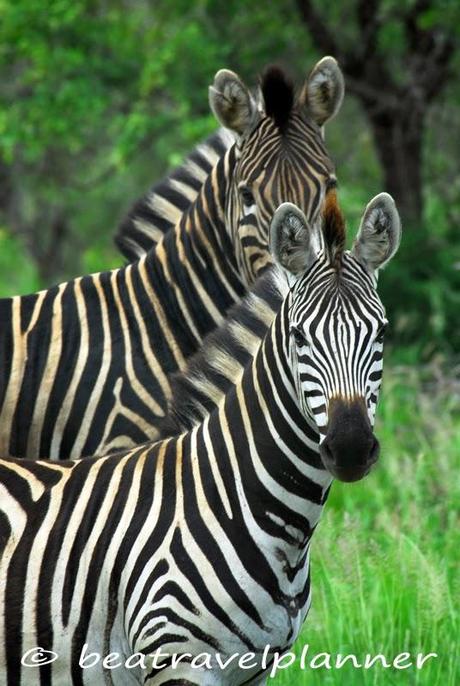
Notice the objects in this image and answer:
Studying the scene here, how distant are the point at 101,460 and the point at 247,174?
2.12 meters

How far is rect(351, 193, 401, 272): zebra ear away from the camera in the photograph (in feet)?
15.2

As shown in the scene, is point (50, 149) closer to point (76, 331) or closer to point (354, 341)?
point (76, 331)

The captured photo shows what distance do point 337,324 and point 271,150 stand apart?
2336 millimetres

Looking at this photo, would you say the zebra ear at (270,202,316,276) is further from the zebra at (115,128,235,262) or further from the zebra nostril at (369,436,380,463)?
the zebra at (115,128,235,262)

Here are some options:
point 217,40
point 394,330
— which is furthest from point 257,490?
point 217,40

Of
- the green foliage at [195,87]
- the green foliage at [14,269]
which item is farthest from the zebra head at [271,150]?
the green foliage at [14,269]

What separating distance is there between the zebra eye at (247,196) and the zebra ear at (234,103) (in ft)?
1.31

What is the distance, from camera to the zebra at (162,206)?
7.11 meters

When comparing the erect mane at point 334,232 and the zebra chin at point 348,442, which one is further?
the erect mane at point 334,232

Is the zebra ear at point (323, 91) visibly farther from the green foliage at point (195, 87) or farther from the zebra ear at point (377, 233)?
the green foliage at point (195, 87)

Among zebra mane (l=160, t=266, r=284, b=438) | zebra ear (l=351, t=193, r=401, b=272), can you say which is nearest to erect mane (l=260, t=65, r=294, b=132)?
zebra mane (l=160, t=266, r=284, b=438)

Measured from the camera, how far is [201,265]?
6621mm

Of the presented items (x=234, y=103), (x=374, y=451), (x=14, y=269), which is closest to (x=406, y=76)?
(x=234, y=103)

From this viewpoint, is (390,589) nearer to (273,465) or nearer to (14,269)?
(273,465)
